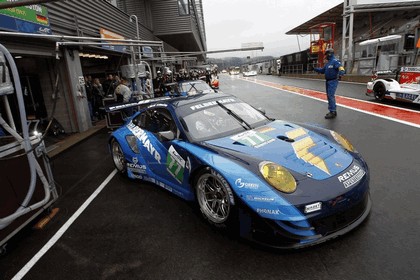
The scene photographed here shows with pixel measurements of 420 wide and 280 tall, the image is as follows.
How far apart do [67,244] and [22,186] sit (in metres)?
0.86

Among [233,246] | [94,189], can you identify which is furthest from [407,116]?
[94,189]

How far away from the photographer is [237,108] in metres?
4.37

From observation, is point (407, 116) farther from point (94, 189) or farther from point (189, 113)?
point (94, 189)

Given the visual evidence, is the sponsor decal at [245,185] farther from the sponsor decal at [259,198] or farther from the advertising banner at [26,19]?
the advertising banner at [26,19]

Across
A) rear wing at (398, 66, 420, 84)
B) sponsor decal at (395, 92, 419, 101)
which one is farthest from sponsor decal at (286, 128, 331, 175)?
rear wing at (398, 66, 420, 84)

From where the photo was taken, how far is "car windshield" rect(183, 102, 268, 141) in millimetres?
3711

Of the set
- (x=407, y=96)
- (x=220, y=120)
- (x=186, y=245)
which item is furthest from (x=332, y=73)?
(x=186, y=245)

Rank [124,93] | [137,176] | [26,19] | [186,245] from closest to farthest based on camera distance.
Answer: [186,245]
[137,176]
[26,19]
[124,93]

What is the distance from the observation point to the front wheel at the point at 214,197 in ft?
9.40

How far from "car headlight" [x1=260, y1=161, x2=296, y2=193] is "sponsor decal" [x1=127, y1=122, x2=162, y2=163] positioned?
165cm

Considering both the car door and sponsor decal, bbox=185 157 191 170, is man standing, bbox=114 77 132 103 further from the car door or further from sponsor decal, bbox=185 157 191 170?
sponsor decal, bbox=185 157 191 170

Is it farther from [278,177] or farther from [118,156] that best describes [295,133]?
[118,156]

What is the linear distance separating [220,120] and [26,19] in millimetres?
6294

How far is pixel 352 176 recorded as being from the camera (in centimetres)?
283
